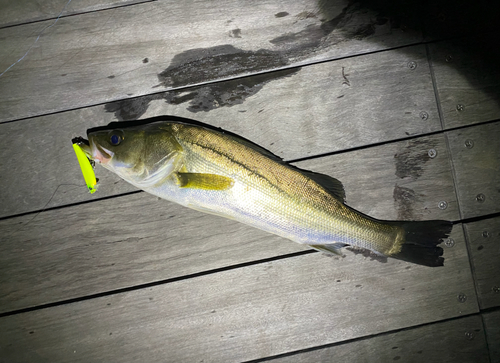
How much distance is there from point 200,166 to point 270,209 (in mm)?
446

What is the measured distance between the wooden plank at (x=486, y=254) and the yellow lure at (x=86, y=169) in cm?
248

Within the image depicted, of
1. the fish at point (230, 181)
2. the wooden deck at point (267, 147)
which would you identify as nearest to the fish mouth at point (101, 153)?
the fish at point (230, 181)

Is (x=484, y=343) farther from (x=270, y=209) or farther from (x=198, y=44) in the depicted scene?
(x=198, y=44)

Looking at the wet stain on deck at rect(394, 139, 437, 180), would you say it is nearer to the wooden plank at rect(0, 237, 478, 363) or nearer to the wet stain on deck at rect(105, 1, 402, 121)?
the wooden plank at rect(0, 237, 478, 363)

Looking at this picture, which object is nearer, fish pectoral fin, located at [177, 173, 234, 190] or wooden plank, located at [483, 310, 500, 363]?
fish pectoral fin, located at [177, 173, 234, 190]

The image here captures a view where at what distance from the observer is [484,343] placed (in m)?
2.09

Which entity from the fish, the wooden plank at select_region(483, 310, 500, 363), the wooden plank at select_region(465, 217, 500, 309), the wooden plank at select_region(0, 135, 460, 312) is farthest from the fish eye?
the wooden plank at select_region(483, 310, 500, 363)

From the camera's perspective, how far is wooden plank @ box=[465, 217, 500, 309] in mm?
2070

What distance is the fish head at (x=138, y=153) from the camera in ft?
5.44

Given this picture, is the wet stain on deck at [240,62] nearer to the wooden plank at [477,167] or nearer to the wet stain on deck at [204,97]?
the wet stain on deck at [204,97]

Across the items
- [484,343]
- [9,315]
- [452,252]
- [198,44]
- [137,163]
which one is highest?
[198,44]

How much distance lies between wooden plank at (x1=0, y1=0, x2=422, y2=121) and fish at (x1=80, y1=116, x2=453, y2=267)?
20.4 inches

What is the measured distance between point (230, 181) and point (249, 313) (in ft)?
3.24

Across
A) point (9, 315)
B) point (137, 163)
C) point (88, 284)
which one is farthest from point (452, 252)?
point (9, 315)
